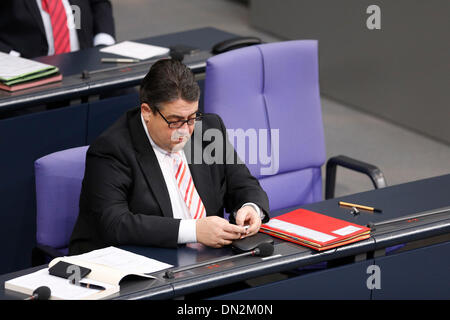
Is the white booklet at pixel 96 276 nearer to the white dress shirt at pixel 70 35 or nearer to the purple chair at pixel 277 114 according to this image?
the purple chair at pixel 277 114

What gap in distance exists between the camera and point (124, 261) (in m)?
2.63

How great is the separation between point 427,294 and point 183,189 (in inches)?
35.6

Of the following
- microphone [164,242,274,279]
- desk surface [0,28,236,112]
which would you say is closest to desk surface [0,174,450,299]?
microphone [164,242,274,279]

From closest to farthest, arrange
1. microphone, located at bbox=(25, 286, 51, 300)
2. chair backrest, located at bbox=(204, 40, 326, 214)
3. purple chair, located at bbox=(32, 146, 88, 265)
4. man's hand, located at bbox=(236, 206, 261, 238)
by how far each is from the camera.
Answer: microphone, located at bbox=(25, 286, 51, 300) < man's hand, located at bbox=(236, 206, 261, 238) < purple chair, located at bbox=(32, 146, 88, 265) < chair backrest, located at bbox=(204, 40, 326, 214)

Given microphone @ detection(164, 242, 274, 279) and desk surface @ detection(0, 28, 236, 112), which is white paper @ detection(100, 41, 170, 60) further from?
microphone @ detection(164, 242, 274, 279)

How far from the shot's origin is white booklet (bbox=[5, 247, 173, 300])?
2.42 meters

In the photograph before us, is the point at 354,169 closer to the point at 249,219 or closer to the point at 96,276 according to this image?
the point at 249,219

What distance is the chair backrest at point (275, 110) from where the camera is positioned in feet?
11.8

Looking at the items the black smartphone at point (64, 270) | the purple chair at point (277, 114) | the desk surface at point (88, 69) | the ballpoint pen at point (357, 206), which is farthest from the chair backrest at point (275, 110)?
the black smartphone at point (64, 270)

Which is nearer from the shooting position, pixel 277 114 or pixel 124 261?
pixel 124 261

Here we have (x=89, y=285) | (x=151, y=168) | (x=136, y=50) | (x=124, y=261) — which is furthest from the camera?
(x=136, y=50)

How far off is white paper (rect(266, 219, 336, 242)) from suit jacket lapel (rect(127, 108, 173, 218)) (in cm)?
36

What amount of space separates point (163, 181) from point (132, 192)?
114 millimetres

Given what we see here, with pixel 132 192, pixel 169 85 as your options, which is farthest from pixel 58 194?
pixel 169 85
